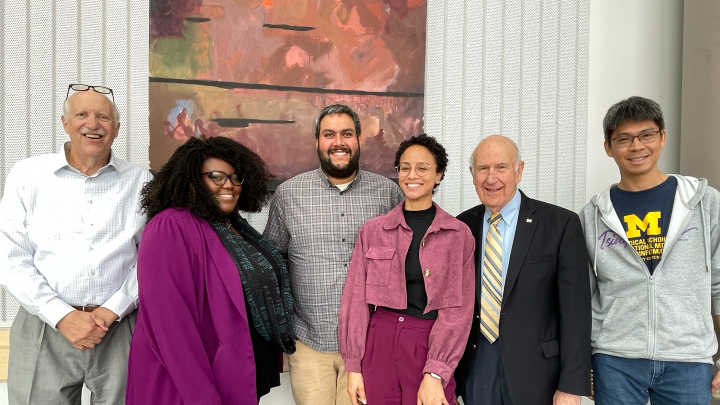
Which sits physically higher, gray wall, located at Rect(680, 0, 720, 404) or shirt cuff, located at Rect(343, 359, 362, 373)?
gray wall, located at Rect(680, 0, 720, 404)

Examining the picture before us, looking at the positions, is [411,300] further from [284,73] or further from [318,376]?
[284,73]

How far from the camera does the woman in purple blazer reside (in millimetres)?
1567

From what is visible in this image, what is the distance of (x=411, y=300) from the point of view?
6.07 feet

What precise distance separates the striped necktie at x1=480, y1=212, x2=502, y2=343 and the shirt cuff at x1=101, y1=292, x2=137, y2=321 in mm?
1566

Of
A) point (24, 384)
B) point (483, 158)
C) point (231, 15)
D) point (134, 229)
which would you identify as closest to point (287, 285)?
point (134, 229)

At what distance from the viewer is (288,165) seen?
2.69 m

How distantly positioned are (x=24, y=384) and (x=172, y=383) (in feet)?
2.77

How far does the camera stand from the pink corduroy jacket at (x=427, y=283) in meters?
1.75

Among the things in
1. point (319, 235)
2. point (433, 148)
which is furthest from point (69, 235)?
point (433, 148)

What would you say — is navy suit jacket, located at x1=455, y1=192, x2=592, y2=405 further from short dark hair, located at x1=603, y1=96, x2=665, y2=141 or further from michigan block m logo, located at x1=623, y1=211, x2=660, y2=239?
short dark hair, located at x1=603, y1=96, x2=665, y2=141

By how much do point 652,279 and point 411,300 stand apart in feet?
3.59

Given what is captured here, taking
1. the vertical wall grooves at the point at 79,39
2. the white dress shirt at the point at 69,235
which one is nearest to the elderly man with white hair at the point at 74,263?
the white dress shirt at the point at 69,235

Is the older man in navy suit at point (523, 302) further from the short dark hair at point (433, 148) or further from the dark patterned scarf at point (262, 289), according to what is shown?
the dark patterned scarf at point (262, 289)

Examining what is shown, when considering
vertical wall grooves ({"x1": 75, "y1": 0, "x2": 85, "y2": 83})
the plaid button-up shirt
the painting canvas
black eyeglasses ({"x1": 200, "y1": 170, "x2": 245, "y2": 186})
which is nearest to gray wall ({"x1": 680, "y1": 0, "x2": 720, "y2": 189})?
the painting canvas
